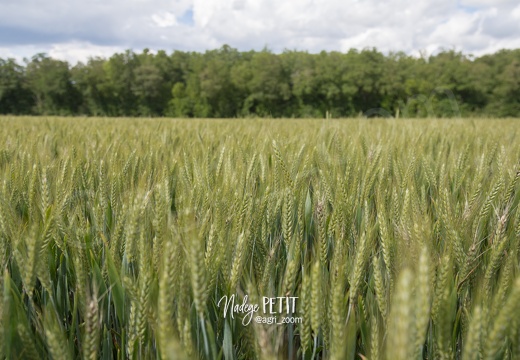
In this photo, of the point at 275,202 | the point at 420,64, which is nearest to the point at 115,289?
the point at 275,202

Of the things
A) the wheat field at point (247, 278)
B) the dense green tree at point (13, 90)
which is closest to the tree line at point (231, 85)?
the dense green tree at point (13, 90)

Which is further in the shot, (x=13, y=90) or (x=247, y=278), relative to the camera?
(x=13, y=90)

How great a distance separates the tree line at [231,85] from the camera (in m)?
32.7

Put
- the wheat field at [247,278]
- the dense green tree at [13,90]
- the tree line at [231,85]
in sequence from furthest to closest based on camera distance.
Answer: the dense green tree at [13,90]
the tree line at [231,85]
the wheat field at [247,278]

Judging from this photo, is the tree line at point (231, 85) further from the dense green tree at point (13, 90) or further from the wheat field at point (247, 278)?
the wheat field at point (247, 278)

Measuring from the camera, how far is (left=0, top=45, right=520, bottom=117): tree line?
3266 centimetres

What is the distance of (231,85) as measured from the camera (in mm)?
37000

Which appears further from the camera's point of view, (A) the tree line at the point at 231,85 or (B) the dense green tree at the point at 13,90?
(B) the dense green tree at the point at 13,90

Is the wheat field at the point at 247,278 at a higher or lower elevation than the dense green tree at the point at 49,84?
lower

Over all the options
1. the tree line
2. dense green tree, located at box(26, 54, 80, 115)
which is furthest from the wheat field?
dense green tree, located at box(26, 54, 80, 115)

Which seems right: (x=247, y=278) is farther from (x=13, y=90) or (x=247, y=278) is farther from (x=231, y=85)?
(x=13, y=90)

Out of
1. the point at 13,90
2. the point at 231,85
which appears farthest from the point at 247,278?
the point at 13,90

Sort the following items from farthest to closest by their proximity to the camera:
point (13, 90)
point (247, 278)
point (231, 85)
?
point (231, 85), point (13, 90), point (247, 278)

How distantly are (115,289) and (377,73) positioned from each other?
115ft
